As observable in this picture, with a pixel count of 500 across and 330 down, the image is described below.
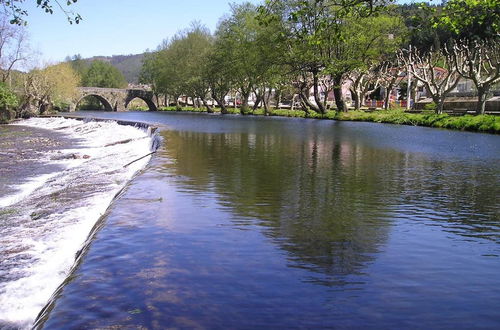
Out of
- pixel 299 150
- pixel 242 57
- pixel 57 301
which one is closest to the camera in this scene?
pixel 57 301

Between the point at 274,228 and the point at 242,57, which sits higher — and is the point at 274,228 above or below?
below

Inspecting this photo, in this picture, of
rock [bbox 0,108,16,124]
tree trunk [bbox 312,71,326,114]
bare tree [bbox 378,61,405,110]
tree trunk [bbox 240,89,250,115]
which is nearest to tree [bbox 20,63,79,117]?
rock [bbox 0,108,16,124]

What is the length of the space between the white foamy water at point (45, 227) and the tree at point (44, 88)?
50.8 meters

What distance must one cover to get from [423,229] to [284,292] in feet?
11.6

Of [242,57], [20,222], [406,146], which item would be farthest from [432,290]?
[242,57]

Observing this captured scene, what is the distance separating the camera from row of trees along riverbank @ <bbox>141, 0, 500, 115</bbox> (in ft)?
127

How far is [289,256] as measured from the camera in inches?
239

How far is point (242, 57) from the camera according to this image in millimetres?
61219

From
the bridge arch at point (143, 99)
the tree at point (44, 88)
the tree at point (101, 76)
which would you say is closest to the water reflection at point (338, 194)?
the tree at point (44, 88)

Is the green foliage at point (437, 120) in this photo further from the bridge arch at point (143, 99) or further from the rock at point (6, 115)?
the bridge arch at point (143, 99)

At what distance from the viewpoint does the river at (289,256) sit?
4.43 m

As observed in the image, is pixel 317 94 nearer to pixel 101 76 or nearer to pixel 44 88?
pixel 44 88

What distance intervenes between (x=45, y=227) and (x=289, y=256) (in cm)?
436

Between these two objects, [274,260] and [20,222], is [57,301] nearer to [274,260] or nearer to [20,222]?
[274,260]
